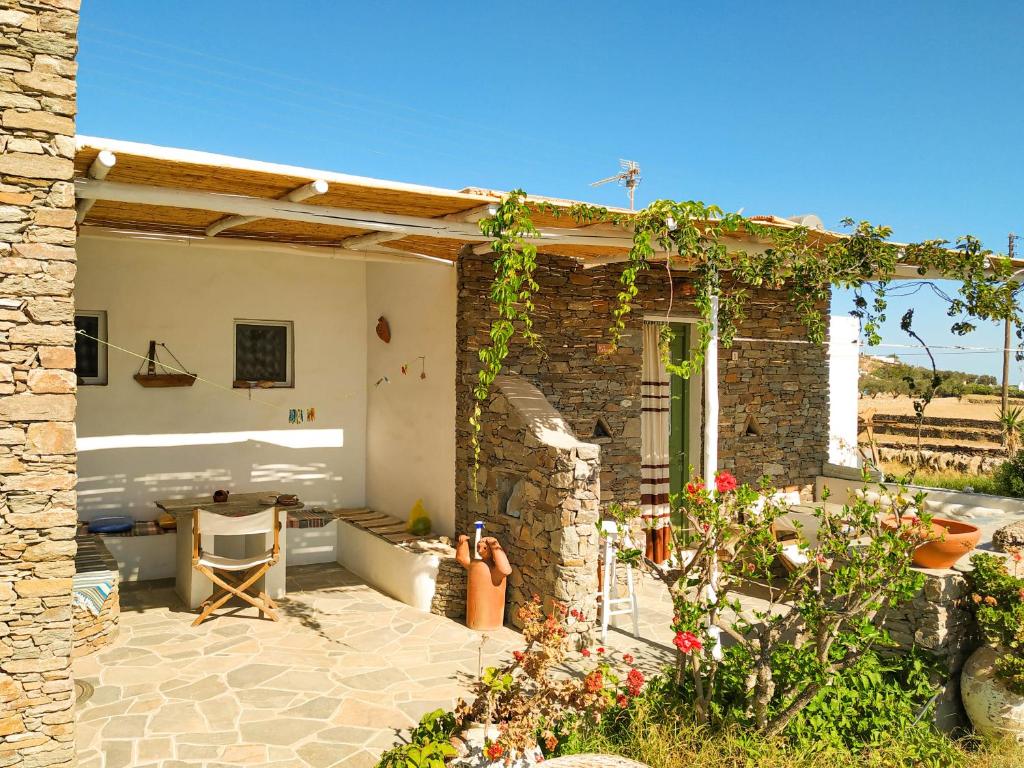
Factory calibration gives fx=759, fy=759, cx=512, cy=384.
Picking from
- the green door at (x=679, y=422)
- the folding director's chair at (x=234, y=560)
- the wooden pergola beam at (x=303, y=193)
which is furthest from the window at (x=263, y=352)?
the green door at (x=679, y=422)

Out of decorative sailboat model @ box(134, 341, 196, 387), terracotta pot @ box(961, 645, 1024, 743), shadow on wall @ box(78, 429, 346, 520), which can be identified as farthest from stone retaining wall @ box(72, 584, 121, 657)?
terracotta pot @ box(961, 645, 1024, 743)

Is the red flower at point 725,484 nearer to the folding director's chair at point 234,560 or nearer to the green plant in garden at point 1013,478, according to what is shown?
the folding director's chair at point 234,560

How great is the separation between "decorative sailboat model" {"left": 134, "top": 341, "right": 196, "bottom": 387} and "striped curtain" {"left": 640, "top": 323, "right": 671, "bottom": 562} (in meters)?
4.68

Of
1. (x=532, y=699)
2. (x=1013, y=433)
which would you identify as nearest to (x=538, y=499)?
(x=532, y=699)

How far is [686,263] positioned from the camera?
766cm

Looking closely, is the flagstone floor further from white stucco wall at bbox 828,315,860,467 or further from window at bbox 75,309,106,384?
white stucco wall at bbox 828,315,860,467

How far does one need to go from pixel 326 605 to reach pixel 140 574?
6.67ft

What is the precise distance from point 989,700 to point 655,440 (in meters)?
4.12

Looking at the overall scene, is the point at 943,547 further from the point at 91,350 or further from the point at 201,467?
the point at 91,350

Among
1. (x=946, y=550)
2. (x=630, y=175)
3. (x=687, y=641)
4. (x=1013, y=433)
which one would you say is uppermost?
(x=630, y=175)

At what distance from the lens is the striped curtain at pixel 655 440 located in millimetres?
8164

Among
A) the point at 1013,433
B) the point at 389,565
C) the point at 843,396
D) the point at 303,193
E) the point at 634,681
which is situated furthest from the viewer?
the point at 1013,433

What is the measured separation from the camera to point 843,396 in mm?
11273

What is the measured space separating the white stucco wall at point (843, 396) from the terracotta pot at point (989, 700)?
21.4 feet
